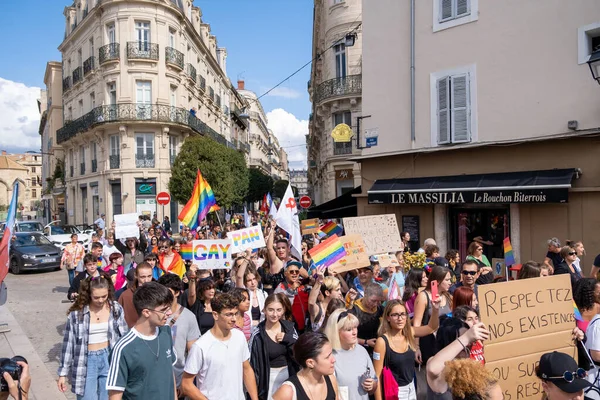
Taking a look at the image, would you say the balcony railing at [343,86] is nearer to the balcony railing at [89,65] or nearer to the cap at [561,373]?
the balcony railing at [89,65]

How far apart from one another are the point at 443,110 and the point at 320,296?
8.52m

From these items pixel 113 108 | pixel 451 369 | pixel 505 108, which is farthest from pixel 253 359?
pixel 113 108

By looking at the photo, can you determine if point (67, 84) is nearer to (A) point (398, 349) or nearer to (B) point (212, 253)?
(B) point (212, 253)

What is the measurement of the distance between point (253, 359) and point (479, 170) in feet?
30.3

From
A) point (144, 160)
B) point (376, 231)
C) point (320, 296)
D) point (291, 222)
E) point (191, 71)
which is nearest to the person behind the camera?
point (320, 296)

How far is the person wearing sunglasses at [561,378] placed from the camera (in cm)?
272

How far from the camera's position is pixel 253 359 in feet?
14.3

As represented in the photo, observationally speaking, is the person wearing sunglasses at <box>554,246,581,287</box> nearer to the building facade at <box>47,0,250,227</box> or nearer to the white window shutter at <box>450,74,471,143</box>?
the white window shutter at <box>450,74,471,143</box>

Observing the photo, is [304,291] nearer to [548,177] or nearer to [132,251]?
[132,251]

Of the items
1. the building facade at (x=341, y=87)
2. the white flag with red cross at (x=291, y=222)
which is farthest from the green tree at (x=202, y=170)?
the white flag with red cross at (x=291, y=222)

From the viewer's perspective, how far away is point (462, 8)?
480 inches

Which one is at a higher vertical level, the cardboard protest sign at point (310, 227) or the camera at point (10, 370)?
the cardboard protest sign at point (310, 227)

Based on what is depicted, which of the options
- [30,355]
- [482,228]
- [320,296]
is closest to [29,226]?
[30,355]

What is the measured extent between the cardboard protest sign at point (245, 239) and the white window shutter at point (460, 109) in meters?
6.23
